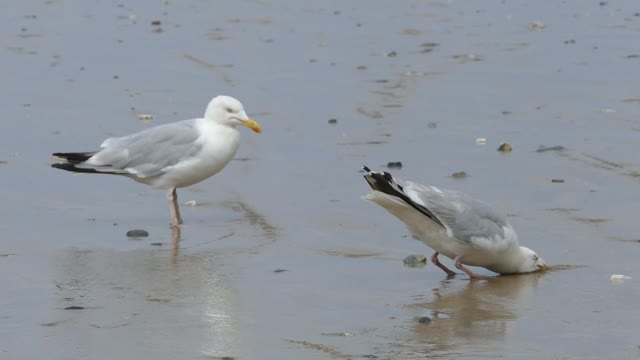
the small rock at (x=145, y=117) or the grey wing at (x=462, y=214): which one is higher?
the grey wing at (x=462, y=214)

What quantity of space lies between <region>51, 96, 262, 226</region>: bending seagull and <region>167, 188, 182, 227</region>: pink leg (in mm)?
21

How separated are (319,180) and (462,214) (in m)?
2.55

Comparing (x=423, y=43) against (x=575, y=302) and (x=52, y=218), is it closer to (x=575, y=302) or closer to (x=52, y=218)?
(x=52, y=218)

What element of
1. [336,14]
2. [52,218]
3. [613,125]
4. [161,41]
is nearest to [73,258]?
[52,218]

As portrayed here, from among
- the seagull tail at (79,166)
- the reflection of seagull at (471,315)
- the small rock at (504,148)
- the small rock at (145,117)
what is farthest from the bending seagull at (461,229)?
the small rock at (145,117)

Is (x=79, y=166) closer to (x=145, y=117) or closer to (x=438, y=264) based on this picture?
(x=438, y=264)

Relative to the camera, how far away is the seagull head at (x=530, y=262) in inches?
321

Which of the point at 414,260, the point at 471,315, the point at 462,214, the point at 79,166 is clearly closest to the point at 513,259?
the point at 462,214

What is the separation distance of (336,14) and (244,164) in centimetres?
787

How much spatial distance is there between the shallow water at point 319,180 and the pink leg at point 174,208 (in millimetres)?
156

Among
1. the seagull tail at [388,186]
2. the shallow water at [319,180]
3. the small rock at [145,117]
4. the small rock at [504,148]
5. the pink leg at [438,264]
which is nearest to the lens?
the shallow water at [319,180]

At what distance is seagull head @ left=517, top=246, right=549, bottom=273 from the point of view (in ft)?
26.8

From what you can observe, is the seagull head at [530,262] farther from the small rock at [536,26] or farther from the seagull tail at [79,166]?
the small rock at [536,26]

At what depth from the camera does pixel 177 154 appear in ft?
31.9
